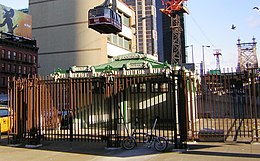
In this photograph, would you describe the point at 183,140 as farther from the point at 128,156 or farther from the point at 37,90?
the point at 37,90

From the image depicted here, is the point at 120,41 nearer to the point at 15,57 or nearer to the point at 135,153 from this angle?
the point at 15,57

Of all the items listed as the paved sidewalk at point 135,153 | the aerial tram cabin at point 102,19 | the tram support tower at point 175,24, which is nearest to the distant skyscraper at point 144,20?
the tram support tower at point 175,24

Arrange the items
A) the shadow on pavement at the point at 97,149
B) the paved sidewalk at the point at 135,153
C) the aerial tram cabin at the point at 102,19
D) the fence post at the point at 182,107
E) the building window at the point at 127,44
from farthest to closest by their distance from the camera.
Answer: the building window at the point at 127,44
the aerial tram cabin at the point at 102,19
the fence post at the point at 182,107
the shadow on pavement at the point at 97,149
the paved sidewalk at the point at 135,153

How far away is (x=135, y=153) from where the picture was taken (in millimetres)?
11945

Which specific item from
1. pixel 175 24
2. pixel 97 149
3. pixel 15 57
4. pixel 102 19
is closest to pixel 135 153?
pixel 97 149

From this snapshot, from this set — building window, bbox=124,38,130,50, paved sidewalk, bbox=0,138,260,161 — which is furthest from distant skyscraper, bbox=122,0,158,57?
paved sidewalk, bbox=0,138,260,161

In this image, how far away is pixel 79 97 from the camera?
1492 cm

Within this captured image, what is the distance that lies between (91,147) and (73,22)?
47329 millimetres

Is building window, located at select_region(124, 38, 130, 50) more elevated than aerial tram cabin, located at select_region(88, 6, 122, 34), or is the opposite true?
building window, located at select_region(124, 38, 130, 50)

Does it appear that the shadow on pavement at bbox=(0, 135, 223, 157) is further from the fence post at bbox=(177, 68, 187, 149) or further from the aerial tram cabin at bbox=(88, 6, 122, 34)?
the aerial tram cabin at bbox=(88, 6, 122, 34)

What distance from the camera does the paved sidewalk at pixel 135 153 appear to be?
10750mm

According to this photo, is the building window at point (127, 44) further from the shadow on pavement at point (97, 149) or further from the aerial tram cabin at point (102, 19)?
the shadow on pavement at point (97, 149)

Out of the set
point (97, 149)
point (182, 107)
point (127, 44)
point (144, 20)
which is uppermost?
point (144, 20)

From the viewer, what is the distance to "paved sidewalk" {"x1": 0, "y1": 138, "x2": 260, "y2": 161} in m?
10.8
